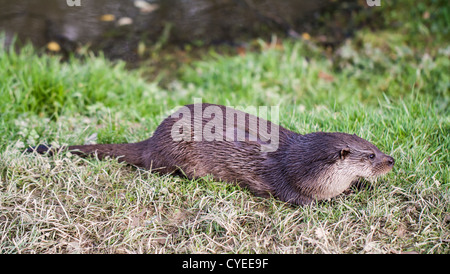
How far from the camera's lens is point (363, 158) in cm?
289

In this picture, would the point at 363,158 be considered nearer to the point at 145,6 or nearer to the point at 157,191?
the point at 157,191

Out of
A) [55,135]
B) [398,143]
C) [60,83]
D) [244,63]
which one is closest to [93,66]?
[60,83]

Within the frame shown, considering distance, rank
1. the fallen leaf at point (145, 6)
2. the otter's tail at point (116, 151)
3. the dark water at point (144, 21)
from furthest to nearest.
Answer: the fallen leaf at point (145, 6) < the dark water at point (144, 21) < the otter's tail at point (116, 151)

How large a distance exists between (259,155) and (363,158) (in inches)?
25.1

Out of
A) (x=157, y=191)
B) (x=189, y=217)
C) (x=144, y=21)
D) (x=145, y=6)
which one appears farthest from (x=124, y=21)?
(x=189, y=217)

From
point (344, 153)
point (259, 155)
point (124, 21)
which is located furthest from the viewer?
point (124, 21)

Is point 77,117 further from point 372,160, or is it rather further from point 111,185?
point 372,160

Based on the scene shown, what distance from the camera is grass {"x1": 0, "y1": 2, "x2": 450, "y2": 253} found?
9.12 feet

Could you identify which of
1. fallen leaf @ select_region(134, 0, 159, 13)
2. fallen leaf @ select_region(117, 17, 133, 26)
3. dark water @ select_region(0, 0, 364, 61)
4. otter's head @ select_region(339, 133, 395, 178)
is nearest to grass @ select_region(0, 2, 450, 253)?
otter's head @ select_region(339, 133, 395, 178)

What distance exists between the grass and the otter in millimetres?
84

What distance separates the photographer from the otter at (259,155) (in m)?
2.91

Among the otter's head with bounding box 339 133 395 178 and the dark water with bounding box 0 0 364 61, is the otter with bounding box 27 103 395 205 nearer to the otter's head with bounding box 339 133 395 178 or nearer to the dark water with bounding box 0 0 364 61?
the otter's head with bounding box 339 133 395 178

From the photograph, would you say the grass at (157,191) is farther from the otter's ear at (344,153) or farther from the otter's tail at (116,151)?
the otter's ear at (344,153)

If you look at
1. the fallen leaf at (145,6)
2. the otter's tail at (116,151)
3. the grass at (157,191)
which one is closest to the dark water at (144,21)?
the fallen leaf at (145,6)
